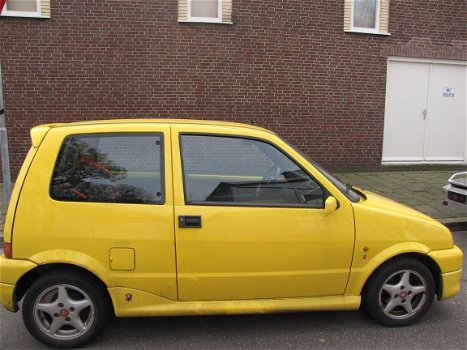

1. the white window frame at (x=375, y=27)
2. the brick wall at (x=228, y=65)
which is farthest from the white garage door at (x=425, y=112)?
the white window frame at (x=375, y=27)

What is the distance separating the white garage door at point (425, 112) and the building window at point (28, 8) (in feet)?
24.4

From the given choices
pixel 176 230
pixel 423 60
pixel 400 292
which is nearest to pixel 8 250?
pixel 176 230

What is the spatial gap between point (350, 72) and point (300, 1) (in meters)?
1.91

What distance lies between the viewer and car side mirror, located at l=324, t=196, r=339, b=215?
10.7 feet

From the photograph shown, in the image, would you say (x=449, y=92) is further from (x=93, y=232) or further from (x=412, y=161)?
(x=93, y=232)

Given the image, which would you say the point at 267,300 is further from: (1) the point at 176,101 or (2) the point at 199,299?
(1) the point at 176,101

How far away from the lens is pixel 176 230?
3.15 m

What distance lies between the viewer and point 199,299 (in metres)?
3.28

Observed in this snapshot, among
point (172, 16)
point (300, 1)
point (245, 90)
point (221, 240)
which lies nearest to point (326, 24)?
point (300, 1)

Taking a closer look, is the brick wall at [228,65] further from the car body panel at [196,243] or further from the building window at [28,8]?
the car body panel at [196,243]

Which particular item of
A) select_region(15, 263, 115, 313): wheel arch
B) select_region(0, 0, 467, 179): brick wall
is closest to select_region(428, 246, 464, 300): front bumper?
select_region(15, 263, 115, 313): wheel arch

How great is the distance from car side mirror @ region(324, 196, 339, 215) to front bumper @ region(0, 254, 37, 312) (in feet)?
6.76

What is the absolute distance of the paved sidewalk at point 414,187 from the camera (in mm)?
6793

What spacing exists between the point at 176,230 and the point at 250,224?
52 cm
